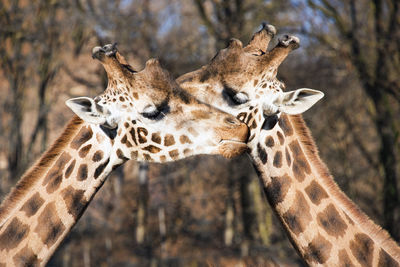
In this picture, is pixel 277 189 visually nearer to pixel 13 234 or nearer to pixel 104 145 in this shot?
pixel 104 145

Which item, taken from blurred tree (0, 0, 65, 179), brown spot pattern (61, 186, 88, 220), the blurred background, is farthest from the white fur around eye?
blurred tree (0, 0, 65, 179)

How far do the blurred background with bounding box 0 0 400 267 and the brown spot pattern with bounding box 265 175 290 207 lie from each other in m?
3.28

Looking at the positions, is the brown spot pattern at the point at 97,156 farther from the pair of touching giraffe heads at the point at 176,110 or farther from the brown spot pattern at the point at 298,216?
the brown spot pattern at the point at 298,216

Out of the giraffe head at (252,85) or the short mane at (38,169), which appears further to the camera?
the giraffe head at (252,85)

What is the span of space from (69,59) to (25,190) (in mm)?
7731

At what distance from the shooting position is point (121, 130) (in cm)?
A: 402

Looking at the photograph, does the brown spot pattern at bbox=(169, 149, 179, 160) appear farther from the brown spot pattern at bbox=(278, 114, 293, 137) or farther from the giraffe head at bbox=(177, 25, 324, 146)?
the brown spot pattern at bbox=(278, 114, 293, 137)

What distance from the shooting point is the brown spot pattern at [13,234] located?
3.56 m

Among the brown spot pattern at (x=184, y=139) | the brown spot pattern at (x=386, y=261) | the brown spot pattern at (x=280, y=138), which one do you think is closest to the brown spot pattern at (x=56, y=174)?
the brown spot pattern at (x=184, y=139)

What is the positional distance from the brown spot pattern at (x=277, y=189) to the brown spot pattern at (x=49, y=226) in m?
1.49

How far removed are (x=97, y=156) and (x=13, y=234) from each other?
30.9 inches

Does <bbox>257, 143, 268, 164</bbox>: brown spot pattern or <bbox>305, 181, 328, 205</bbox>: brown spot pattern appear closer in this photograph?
<bbox>305, 181, 328, 205</bbox>: brown spot pattern

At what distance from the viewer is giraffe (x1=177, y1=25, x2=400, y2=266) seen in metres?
3.53

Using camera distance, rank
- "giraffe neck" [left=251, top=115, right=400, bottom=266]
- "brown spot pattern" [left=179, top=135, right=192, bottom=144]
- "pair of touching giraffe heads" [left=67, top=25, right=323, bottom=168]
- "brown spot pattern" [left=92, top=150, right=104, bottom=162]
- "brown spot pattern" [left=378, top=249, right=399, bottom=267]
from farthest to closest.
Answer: "brown spot pattern" [left=179, top=135, right=192, bottom=144]
"pair of touching giraffe heads" [left=67, top=25, right=323, bottom=168]
"brown spot pattern" [left=92, top=150, right=104, bottom=162]
"giraffe neck" [left=251, top=115, right=400, bottom=266]
"brown spot pattern" [left=378, top=249, right=399, bottom=267]
